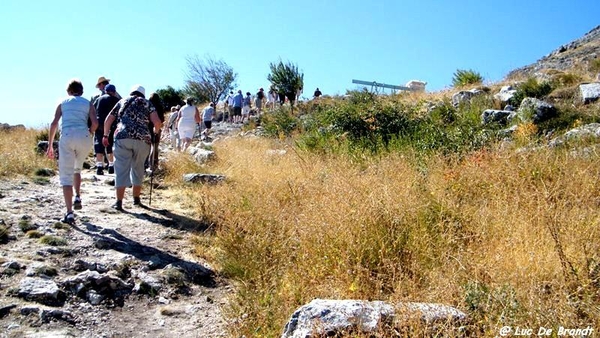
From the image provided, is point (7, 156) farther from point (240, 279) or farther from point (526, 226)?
point (526, 226)

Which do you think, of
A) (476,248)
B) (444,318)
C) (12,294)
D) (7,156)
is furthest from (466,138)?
(7,156)

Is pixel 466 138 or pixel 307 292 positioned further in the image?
pixel 466 138

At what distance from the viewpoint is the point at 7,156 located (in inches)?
328

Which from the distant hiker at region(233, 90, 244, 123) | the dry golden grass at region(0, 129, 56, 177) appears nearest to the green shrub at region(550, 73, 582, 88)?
the dry golden grass at region(0, 129, 56, 177)

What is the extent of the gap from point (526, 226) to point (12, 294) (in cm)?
391

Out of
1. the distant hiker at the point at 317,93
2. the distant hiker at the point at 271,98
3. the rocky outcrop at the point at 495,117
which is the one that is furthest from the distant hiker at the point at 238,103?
the rocky outcrop at the point at 495,117

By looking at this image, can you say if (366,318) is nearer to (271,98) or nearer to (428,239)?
(428,239)

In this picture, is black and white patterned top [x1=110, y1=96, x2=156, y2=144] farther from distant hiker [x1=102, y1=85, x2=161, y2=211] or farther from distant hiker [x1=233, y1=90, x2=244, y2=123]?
distant hiker [x1=233, y1=90, x2=244, y2=123]

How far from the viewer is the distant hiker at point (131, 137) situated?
18.4 ft

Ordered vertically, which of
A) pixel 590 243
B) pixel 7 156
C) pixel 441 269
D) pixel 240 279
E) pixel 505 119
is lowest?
pixel 240 279

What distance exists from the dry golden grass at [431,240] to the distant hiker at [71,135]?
1551 millimetres

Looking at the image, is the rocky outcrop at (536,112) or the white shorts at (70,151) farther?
the rocky outcrop at (536,112)

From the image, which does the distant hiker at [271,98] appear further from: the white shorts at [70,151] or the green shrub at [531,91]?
the white shorts at [70,151]

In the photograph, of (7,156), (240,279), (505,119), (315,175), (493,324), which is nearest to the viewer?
(493,324)
